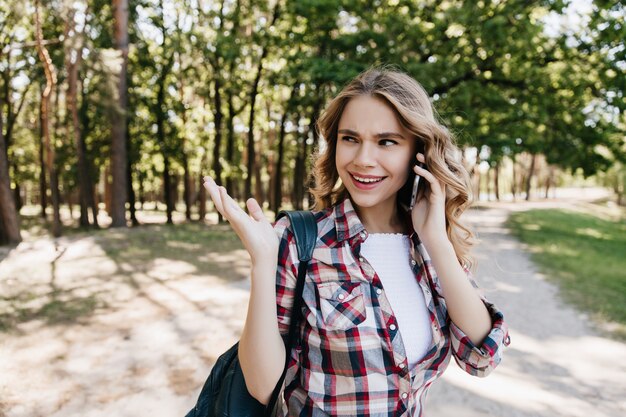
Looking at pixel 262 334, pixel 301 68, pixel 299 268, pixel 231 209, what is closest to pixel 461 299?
pixel 299 268

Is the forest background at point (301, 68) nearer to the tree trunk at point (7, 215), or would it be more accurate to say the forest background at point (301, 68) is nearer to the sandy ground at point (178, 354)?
the tree trunk at point (7, 215)

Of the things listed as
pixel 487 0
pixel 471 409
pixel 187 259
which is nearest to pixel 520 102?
pixel 487 0

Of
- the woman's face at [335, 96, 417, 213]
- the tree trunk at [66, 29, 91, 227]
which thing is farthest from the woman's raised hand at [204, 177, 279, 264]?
the tree trunk at [66, 29, 91, 227]

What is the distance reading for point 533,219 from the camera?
2108 cm

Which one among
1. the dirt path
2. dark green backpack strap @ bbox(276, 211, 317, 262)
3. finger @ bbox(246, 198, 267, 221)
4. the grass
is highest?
finger @ bbox(246, 198, 267, 221)

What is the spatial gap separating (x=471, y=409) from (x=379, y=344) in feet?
9.86

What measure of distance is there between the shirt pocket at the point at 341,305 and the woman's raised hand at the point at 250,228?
0.24 m

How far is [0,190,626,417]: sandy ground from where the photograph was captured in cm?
409

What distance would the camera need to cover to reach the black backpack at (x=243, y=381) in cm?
157

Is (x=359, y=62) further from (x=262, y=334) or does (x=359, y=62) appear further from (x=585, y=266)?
(x=262, y=334)

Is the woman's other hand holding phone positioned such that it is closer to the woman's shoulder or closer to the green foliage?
the woman's shoulder

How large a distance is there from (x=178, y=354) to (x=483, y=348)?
4161 mm

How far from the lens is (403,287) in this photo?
180 cm

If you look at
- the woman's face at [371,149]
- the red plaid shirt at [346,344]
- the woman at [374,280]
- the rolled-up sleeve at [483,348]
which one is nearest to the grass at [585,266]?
the rolled-up sleeve at [483,348]
